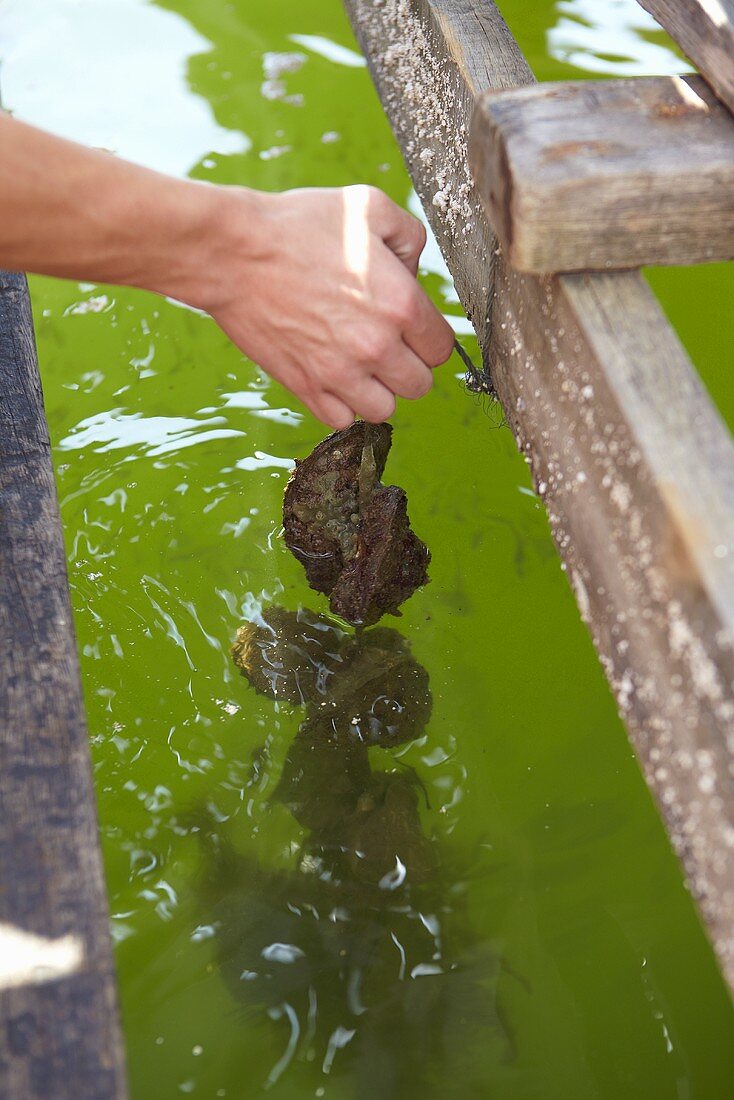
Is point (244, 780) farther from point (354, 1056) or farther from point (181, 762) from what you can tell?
point (354, 1056)

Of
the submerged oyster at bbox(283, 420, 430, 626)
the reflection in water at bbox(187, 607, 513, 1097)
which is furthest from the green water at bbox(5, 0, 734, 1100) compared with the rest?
the submerged oyster at bbox(283, 420, 430, 626)

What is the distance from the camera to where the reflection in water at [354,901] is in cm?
191

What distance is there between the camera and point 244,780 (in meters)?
2.29

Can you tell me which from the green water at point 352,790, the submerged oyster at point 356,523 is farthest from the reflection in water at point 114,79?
the submerged oyster at point 356,523

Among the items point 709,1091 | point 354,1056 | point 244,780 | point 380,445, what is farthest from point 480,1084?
point 380,445

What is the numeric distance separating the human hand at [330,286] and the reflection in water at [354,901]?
0.83 metres

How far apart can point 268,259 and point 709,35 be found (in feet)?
2.56

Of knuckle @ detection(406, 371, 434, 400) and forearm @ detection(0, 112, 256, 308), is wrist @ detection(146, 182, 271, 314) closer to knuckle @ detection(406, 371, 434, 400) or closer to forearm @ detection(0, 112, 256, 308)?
forearm @ detection(0, 112, 256, 308)

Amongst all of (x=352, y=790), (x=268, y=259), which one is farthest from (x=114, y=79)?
(x=352, y=790)

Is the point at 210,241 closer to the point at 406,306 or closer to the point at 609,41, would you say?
the point at 406,306

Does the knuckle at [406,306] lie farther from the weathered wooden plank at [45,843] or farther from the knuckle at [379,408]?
the weathered wooden plank at [45,843]

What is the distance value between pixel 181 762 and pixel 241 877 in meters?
0.32

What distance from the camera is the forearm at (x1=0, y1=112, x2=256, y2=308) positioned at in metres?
1.45

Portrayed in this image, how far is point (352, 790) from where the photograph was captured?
2.27 m
